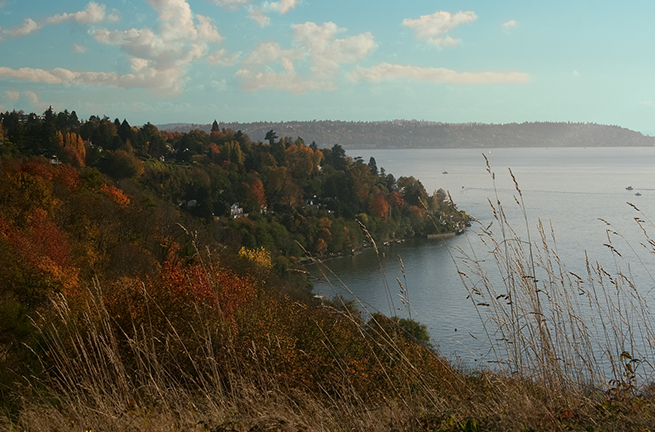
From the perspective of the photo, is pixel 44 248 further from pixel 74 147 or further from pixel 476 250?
pixel 74 147

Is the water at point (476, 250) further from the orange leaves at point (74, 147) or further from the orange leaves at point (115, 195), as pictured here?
the orange leaves at point (74, 147)

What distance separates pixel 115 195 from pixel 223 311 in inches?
739

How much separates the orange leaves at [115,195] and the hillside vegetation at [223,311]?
174mm

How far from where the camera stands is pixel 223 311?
7945 millimetres

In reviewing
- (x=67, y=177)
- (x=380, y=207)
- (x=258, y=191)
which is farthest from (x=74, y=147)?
(x=380, y=207)

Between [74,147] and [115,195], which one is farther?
[74,147]

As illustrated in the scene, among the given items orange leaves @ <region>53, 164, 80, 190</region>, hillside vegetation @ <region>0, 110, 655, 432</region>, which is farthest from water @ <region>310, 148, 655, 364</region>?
orange leaves @ <region>53, 164, 80, 190</region>

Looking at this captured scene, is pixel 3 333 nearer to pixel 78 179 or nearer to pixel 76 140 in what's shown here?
pixel 78 179

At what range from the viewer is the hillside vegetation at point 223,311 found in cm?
185

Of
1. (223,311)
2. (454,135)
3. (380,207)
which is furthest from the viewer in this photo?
(454,135)

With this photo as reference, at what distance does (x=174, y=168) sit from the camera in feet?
151

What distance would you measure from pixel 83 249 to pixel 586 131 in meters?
86.7

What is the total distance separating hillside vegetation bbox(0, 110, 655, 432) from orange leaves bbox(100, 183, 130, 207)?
174 mm

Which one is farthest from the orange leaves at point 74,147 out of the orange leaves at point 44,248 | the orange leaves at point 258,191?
the orange leaves at point 44,248
